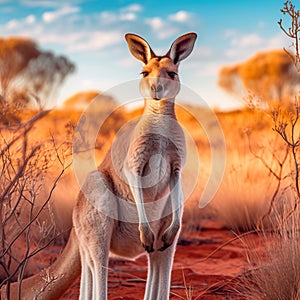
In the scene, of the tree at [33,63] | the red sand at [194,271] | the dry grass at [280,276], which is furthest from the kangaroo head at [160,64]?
the tree at [33,63]

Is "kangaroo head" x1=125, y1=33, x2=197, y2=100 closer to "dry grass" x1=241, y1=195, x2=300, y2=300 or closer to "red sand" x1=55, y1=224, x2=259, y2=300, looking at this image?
"red sand" x1=55, y1=224, x2=259, y2=300

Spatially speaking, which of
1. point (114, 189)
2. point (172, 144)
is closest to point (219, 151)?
point (172, 144)

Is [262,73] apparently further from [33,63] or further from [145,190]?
[145,190]

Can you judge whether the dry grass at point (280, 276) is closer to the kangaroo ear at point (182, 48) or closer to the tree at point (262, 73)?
the kangaroo ear at point (182, 48)

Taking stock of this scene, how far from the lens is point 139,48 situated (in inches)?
150

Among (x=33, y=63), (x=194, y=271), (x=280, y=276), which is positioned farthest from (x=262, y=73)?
(x=280, y=276)

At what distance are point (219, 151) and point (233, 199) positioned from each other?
14.0ft

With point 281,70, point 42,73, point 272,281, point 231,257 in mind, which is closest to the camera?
point 272,281

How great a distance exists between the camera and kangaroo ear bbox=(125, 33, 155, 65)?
377cm

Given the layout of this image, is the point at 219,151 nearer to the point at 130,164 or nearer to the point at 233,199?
the point at 130,164

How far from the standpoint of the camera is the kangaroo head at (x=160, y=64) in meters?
3.57

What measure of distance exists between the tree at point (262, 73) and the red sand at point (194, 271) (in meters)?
22.9

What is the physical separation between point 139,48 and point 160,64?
0.23 metres

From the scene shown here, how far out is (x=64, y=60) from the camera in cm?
2467
